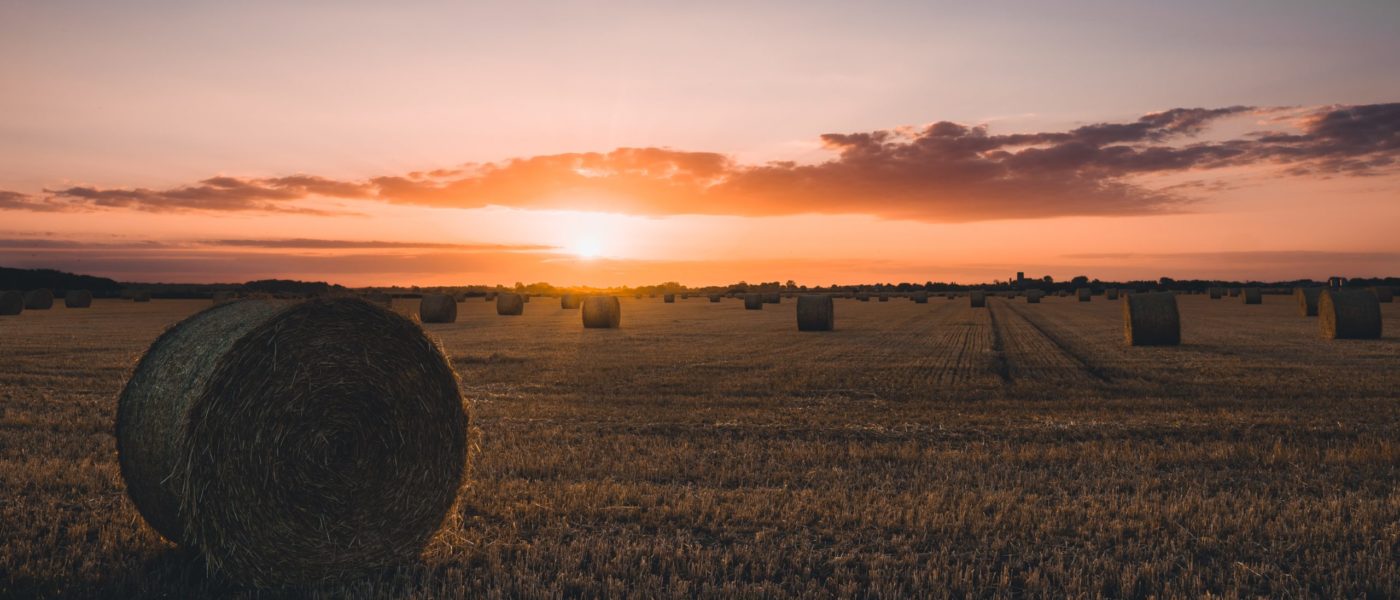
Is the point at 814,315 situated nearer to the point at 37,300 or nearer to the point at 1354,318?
the point at 1354,318

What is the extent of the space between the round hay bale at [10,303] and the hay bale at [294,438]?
4929cm

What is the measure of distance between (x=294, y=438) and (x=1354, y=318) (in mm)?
30525

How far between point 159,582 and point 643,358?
16.9m

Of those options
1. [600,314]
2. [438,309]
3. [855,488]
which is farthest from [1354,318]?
[438,309]

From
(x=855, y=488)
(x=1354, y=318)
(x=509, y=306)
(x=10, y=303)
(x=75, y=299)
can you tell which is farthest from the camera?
(x=75, y=299)

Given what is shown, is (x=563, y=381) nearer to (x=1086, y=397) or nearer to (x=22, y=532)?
(x=1086, y=397)

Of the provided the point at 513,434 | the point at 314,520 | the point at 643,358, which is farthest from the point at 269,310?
the point at 643,358

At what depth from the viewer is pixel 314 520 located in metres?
7.15

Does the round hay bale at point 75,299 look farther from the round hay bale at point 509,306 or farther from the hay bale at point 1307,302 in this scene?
the hay bale at point 1307,302

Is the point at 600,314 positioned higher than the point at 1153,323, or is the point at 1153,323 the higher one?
the point at 1153,323

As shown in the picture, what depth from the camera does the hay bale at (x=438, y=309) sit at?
41781mm

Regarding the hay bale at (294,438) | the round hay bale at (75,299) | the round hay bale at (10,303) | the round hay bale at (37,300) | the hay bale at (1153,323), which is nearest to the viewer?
the hay bale at (294,438)

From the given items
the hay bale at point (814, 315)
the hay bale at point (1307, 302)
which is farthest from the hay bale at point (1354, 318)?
the hay bale at point (814, 315)

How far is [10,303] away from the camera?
46938 millimetres
